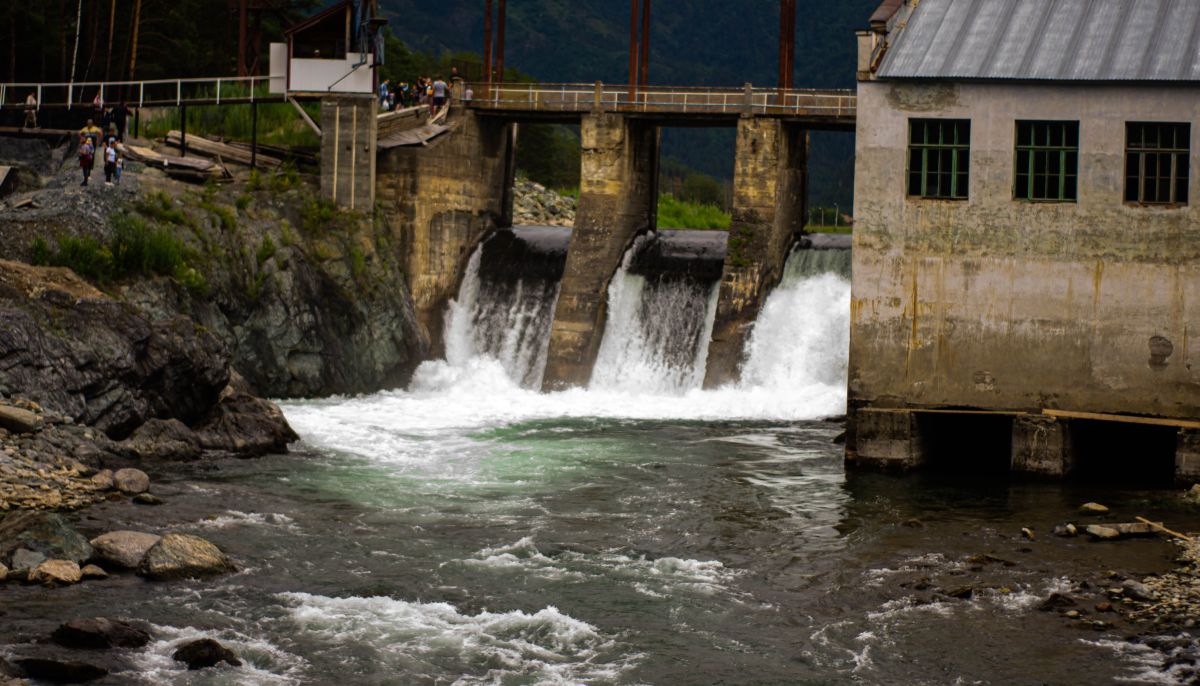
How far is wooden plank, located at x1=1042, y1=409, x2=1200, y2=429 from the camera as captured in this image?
109ft

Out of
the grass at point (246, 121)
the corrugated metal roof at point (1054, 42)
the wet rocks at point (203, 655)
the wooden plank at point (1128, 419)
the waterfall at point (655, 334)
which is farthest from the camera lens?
the grass at point (246, 121)

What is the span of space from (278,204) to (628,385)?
12.9 metres

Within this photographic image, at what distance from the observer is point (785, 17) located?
5531cm

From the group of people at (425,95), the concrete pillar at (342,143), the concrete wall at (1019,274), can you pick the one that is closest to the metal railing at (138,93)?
the concrete pillar at (342,143)

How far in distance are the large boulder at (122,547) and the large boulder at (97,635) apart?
3800 millimetres

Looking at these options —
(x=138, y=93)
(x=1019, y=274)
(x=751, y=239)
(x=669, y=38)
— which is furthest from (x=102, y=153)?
(x=669, y=38)

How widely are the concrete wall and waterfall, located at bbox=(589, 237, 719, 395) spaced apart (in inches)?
664

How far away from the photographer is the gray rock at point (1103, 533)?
29.2m

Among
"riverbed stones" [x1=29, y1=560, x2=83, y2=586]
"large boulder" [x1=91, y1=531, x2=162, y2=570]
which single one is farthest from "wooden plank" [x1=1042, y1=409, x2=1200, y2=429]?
"riverbed stones" [x1=29, y1=560, x2=83, y2=586]

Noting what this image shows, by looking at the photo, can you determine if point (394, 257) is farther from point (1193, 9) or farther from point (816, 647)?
point (816, 647)

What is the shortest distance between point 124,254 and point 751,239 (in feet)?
65.5

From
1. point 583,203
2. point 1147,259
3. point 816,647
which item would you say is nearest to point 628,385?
point 583,203

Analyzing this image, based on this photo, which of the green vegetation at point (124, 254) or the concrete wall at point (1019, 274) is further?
the green vegetation at point (124, 254)

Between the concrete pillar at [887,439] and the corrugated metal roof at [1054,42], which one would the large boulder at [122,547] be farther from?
the corrugated metal roof at [1054,42]
